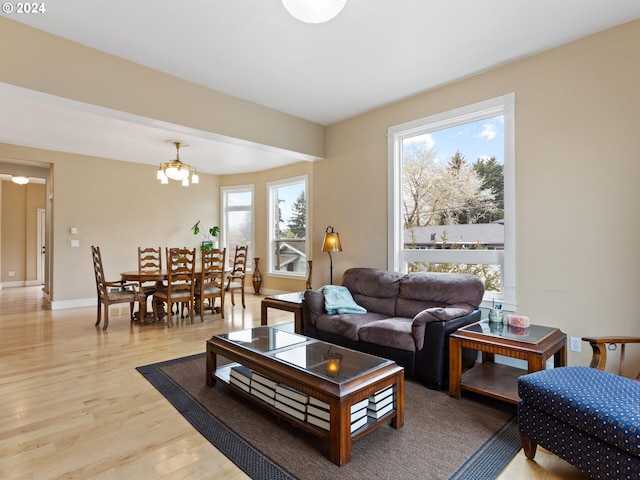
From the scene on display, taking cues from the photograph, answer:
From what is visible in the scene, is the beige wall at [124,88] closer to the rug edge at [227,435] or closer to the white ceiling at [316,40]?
the white ceiling at [316,40]

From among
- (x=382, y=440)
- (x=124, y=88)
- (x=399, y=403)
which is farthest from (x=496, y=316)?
(x=124, y=88)

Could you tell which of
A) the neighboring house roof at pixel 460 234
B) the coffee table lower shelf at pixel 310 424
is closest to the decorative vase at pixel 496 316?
the neighboring house roof at pixel 460 234

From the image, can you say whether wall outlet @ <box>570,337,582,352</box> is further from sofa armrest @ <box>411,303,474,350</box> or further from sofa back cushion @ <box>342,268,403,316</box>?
sofa back cushion @ <box>342,268,403,316</box>

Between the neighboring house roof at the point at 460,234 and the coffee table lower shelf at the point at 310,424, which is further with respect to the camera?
the neighboring house roof at the point at 460,234

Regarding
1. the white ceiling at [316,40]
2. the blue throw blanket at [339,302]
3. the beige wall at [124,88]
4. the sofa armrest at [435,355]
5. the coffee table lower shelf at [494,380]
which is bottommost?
the coffee table lower shelf at [494,380]

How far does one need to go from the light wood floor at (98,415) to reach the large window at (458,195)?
1882mm

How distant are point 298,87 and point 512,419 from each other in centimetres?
352

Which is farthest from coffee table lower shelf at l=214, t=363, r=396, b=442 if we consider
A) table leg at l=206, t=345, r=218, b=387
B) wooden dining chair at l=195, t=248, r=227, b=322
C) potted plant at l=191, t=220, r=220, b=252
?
potted plant at l=191, t=220, r=220, b=252

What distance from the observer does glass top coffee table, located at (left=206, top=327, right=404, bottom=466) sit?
69.9 inches

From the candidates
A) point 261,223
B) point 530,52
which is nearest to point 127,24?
point 530,52

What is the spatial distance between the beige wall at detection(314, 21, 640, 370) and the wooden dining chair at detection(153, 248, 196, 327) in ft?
13.3

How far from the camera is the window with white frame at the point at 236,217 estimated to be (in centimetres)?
784

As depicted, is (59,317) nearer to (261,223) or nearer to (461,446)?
(261,223)

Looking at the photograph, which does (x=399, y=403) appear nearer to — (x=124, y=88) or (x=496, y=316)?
(x=496, y=316)
